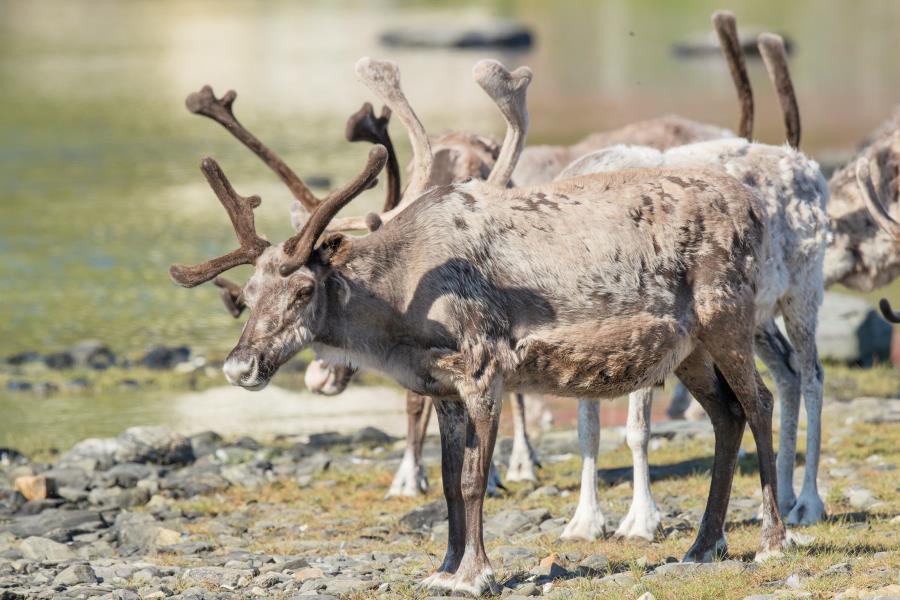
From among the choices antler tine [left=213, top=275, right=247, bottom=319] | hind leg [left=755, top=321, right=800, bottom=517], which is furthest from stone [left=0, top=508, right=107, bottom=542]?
hind leg [left=755, top=321, right=800, bottom=517]

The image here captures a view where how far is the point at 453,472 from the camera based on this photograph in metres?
9.02

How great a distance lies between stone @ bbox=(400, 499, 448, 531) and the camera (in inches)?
457

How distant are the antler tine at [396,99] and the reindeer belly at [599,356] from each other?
2.54m

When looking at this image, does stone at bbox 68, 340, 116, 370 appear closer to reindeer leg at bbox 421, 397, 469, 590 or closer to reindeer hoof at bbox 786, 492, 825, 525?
reindeer hoof at bbox 786, 492, 825, 525

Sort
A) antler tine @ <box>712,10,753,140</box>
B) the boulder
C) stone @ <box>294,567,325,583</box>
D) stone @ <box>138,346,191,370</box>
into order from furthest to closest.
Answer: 1. stone @ <box>138,346,191,370</box>
2. the boulder
3. antler tine @ <box>712,10,753,140</box>
4. stone @ <box>294,567,325,583</box>

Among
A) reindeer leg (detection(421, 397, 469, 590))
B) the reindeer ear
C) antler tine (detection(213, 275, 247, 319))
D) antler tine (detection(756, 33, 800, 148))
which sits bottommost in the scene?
reindeer leg (detection(421, 397, 469, 590))

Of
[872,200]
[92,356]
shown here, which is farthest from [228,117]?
[92,356]

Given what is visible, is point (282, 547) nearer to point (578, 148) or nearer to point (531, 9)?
point (578, 148)

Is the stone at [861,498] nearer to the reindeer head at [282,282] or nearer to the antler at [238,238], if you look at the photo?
the reindeer head at [282,282]

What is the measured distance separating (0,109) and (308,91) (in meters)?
10.7

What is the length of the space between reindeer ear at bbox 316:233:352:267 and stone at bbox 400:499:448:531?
3336 millimetres

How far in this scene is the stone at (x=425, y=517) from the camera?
11.6 meters

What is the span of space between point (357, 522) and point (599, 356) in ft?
12.4

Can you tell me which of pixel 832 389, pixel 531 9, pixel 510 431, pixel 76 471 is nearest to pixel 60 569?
pixel 76 471
